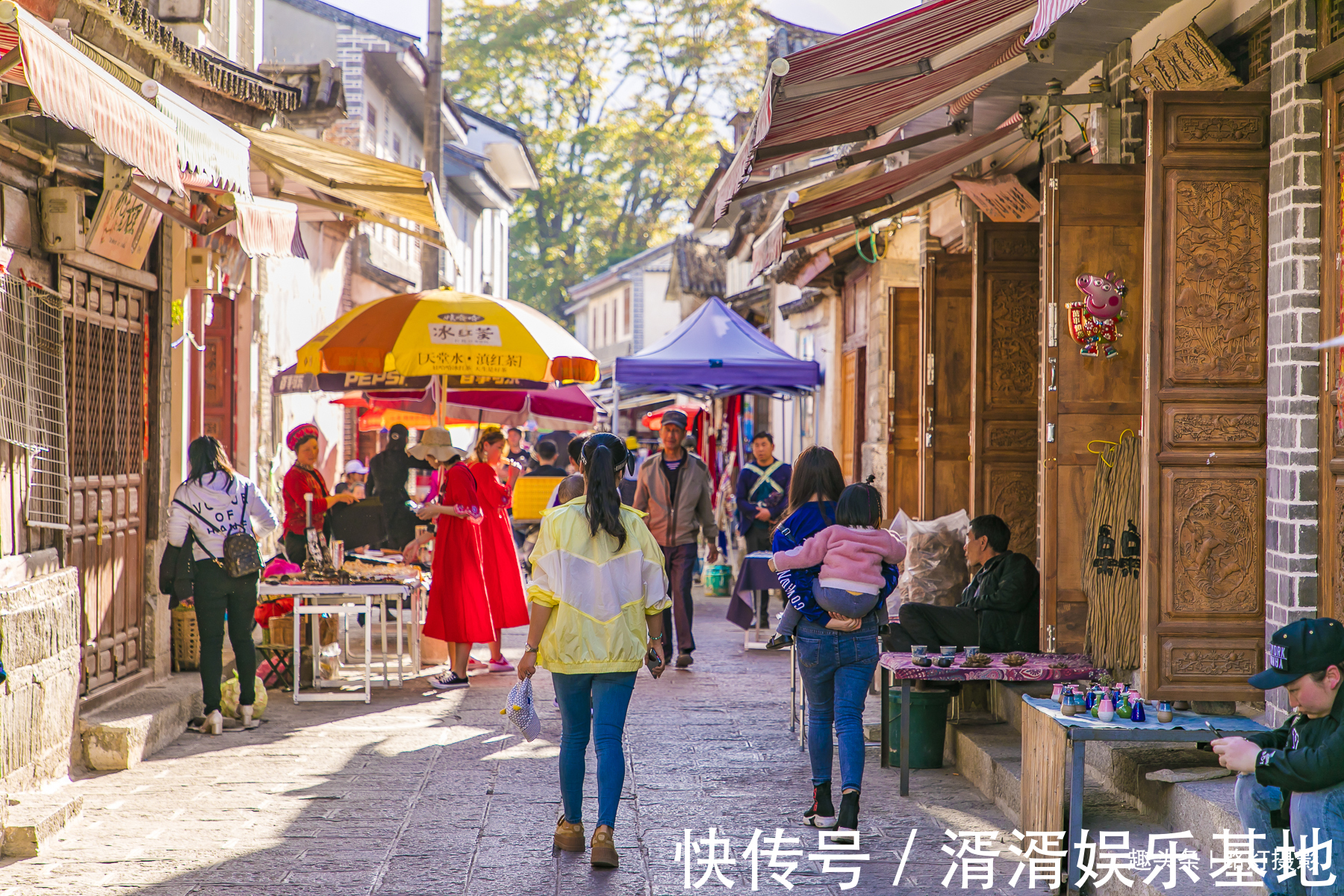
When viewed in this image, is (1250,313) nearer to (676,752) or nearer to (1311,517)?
(1311,517)

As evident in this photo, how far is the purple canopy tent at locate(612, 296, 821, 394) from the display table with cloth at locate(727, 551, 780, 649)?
2966 millimetres

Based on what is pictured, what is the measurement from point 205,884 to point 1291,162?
511 centimetres

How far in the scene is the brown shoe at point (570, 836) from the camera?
5773mm

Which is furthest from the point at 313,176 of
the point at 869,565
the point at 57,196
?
the point at 869,565

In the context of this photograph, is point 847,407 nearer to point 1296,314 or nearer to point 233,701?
point 233,701

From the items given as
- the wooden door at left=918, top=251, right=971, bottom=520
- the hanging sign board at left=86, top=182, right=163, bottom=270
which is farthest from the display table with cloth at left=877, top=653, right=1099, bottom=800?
the hanging sign board at left=86, top=182, right=163, bottom=270

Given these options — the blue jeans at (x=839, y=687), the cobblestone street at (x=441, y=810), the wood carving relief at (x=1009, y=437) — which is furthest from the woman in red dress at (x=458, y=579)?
the blue jeans at (x=839, y=687)

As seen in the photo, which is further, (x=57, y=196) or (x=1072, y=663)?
(x=57, y=196)

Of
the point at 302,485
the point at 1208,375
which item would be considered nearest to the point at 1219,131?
the point at 1208,375

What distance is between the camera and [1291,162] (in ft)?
17.2

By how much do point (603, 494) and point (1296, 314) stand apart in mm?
2813

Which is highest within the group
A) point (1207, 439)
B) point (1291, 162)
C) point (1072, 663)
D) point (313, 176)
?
point (313, 176)

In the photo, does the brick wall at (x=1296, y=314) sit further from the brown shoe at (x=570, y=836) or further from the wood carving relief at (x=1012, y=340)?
the wood carving relief at (x=1012, y=340)

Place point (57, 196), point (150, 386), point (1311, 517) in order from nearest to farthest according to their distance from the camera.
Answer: point (1311, 517), point (57, 196), point (150, 386)
